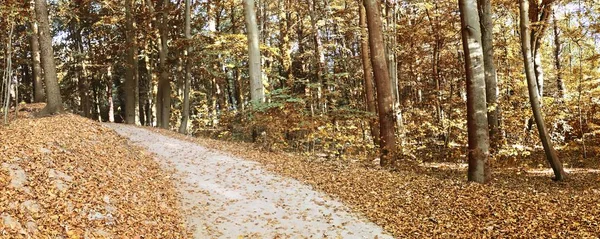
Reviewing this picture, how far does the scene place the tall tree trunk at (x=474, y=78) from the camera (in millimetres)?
8016

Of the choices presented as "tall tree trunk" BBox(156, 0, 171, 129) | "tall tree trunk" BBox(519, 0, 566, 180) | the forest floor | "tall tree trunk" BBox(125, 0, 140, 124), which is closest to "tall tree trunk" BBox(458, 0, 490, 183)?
the forest floor

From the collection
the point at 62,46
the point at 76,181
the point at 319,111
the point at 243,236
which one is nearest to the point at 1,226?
the point at 76,181

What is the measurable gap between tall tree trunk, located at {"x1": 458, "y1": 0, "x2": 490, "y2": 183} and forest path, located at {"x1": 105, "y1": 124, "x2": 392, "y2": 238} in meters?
3.18

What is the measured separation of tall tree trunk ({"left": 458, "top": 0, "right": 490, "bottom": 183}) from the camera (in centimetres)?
802

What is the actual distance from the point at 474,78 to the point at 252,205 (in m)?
5.16

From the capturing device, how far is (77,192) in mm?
5785

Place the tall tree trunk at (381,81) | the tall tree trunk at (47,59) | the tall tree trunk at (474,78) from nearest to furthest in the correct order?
the tall tree trunk at (474,78)
the tall tree trunk at (381,81)
the tall tree trunk at (47,59)

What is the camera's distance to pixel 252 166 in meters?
10.3

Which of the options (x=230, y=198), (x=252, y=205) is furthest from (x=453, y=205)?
(x=230, y=198)

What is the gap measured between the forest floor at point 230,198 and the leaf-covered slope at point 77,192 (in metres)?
0.02

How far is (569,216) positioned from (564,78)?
44.9 ft

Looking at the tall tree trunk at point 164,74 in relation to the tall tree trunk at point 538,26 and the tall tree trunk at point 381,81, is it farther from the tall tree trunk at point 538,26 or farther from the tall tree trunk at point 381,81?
the tall tree trunk at point 538,26

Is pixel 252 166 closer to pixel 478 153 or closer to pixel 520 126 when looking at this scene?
pixel 478 153

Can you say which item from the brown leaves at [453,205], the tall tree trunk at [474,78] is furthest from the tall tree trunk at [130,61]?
the tall tree trunk at [474,78]
